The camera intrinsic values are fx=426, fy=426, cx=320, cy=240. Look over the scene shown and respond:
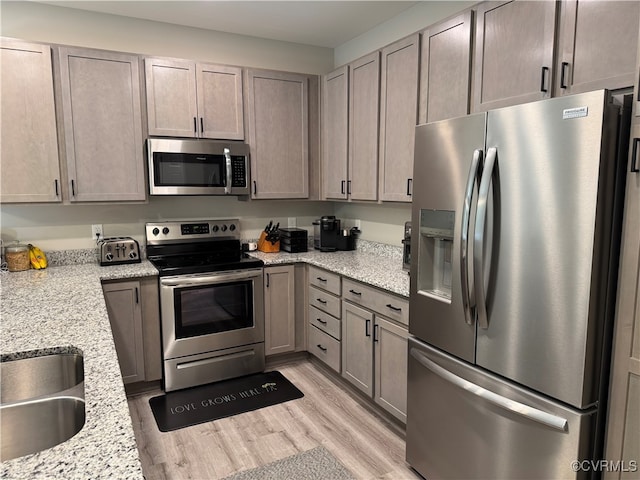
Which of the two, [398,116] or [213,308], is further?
[213,308]

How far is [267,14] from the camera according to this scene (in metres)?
3.18

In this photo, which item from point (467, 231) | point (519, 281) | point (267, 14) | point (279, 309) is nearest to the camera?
point (519, 281)

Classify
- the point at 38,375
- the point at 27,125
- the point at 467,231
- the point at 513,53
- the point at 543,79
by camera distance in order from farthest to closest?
the point at 27,125 → the point at 513,53 → the point at 543,79 → the point at 467,231 → the point at 38,375

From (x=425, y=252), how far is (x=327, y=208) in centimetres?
224

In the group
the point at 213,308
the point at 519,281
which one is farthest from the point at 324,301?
the point at 519,281

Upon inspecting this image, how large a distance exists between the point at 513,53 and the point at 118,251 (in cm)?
280

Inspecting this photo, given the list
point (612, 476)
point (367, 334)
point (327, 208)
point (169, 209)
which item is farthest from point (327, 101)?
point (612, 476)

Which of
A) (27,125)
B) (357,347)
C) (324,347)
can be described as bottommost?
(324,347)

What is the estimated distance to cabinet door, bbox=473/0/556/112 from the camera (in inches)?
72.2

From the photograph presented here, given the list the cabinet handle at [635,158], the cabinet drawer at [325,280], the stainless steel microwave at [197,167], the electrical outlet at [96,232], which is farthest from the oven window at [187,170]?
the cabinet handle at [635,158]

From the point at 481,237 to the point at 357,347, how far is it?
1431 mm

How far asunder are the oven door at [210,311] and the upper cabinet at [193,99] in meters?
1.11

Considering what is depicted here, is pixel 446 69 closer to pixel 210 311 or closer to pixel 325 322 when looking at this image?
pixel 325 322

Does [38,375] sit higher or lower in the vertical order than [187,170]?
lower
